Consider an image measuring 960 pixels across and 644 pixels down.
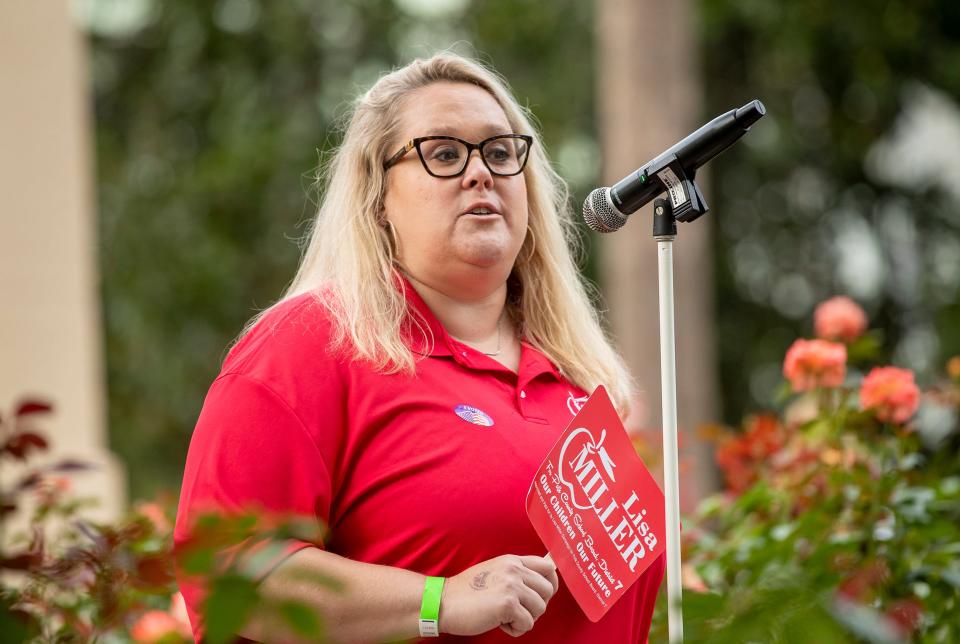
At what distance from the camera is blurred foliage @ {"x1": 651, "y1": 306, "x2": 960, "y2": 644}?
8.88 feet

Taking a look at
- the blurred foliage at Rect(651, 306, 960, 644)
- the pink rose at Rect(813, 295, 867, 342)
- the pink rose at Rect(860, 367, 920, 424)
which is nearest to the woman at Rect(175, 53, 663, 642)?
the blurred foliage at Rect(651, 306, 960, 644)

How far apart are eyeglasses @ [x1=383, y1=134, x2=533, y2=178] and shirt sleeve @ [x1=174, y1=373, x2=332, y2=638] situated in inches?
21.6

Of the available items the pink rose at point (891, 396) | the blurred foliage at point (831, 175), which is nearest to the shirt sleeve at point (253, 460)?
the pink rose at point (891, 396)

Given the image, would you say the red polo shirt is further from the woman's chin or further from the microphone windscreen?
the microphone windscreen

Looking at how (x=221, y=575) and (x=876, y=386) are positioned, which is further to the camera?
(x=876, y=386)

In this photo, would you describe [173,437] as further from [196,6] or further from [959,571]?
[959,571]

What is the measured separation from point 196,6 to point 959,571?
12.0 meters

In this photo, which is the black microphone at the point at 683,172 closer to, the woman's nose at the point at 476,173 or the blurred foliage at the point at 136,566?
the woman's nose at the point at 476,173

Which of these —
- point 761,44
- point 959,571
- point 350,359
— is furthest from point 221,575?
point 761,44

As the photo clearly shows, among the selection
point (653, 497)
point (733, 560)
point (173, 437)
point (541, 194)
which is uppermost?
point (541, 194)

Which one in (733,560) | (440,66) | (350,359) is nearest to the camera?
(350,359)

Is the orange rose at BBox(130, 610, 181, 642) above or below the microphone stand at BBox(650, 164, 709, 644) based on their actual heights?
below

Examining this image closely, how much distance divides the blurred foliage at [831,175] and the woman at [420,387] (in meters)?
9.74

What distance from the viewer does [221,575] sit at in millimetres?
944
